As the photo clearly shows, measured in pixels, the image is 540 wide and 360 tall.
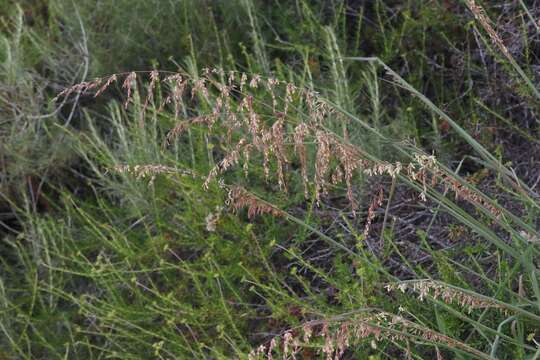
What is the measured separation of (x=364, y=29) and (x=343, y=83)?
0.68 meters

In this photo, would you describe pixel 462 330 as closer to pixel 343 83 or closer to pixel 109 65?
pixel 343 83

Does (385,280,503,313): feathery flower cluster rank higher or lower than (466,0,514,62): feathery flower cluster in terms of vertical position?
lower

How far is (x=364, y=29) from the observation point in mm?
3182

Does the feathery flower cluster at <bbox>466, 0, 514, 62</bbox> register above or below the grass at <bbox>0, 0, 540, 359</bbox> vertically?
above

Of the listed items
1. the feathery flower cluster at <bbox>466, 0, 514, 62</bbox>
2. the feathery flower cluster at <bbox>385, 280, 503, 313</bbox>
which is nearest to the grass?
the feathery flower cluster at <bbox>385, 280, 503, 313</bbox>

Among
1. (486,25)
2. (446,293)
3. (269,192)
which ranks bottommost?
(269,192)

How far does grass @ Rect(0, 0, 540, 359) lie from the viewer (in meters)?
1.86

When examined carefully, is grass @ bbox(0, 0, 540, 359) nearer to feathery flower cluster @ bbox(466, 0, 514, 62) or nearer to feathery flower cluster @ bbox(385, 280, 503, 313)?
feathery flower cluster @ bbox(385, 280, 503, 313)

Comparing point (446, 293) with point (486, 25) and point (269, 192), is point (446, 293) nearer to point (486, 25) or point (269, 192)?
point (486, 25)

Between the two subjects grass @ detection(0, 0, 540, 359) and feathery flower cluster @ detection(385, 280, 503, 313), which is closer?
feathery flower cluster @ detection(385, 280, 503, 313)

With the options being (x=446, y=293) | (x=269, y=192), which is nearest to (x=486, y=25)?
(x=446, y=293)

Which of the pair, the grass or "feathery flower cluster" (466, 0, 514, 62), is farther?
the grass

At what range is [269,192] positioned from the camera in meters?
2.54

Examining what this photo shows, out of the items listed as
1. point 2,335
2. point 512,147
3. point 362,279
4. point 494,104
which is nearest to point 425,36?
point 494,104
